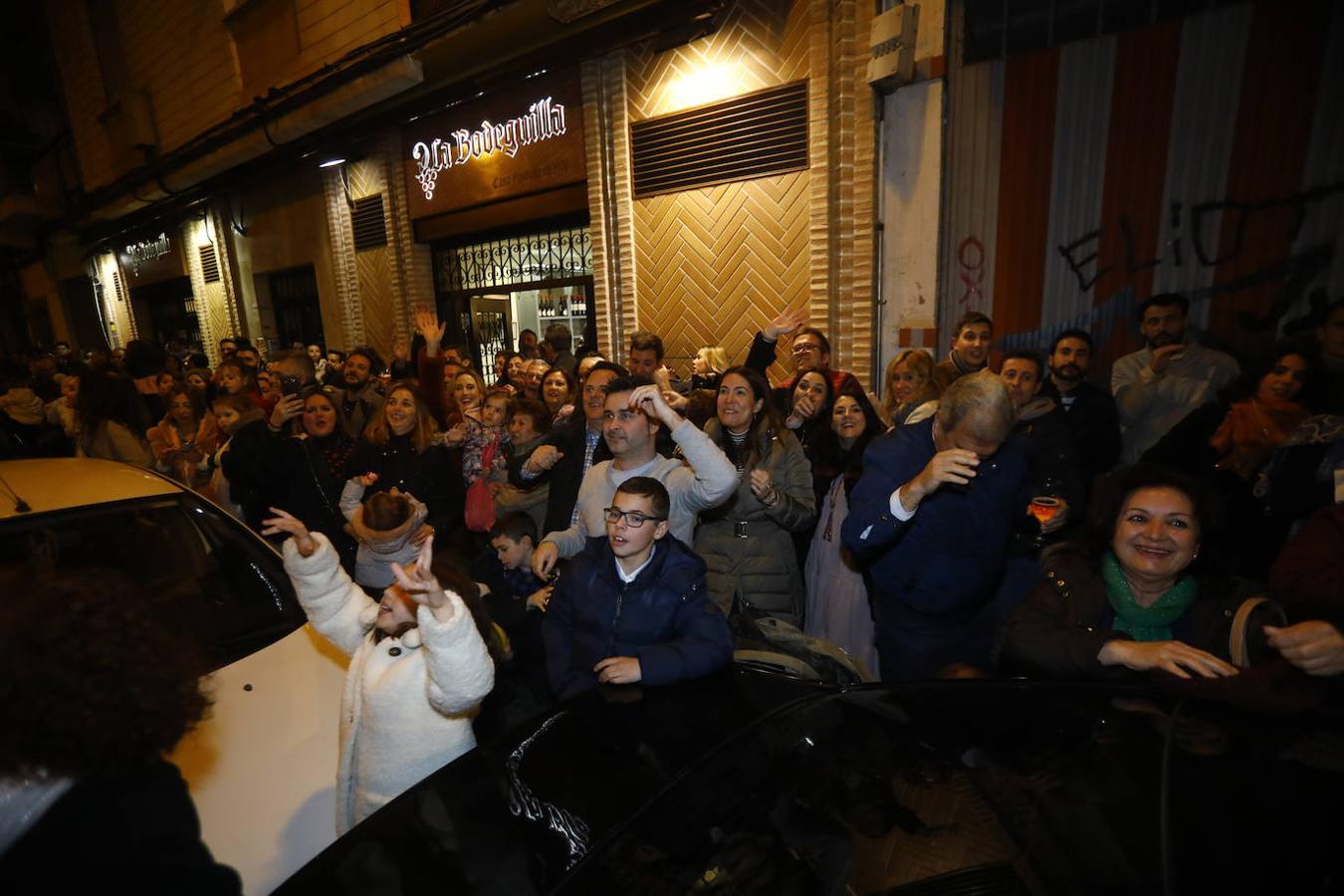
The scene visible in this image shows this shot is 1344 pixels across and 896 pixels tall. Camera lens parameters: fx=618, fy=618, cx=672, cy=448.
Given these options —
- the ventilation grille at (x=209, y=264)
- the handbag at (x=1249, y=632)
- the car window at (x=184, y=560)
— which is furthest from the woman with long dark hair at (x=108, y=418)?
the ventilation grille at (x=209, y=264)

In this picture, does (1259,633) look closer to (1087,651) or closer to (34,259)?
(1087,651)

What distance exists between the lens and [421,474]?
379 cm

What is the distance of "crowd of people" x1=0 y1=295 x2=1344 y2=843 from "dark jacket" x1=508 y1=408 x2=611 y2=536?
0.02 metres

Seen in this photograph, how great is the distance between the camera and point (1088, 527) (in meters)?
2.08

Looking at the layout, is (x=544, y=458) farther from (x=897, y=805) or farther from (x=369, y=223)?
(x=369, y=223)

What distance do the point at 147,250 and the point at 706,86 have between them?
18.2 meters

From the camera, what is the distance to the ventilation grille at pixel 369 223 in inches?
403

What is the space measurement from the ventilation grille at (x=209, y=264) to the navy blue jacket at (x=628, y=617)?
53.2 ft

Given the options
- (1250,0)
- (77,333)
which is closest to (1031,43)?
(1250,0)

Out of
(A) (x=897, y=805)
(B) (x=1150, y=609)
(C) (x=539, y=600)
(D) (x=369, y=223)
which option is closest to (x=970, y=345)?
(B) (x=1150, y=609)

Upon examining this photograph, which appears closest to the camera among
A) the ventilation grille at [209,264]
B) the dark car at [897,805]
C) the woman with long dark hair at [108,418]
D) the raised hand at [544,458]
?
the dark car at [897,805]

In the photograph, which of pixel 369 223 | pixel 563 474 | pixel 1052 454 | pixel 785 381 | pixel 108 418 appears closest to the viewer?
pixel 1052 454

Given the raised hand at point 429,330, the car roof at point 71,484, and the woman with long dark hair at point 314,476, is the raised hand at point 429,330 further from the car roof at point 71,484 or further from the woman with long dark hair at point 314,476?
the car roof at point 71,484

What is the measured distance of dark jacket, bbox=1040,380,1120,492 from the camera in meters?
3.61
